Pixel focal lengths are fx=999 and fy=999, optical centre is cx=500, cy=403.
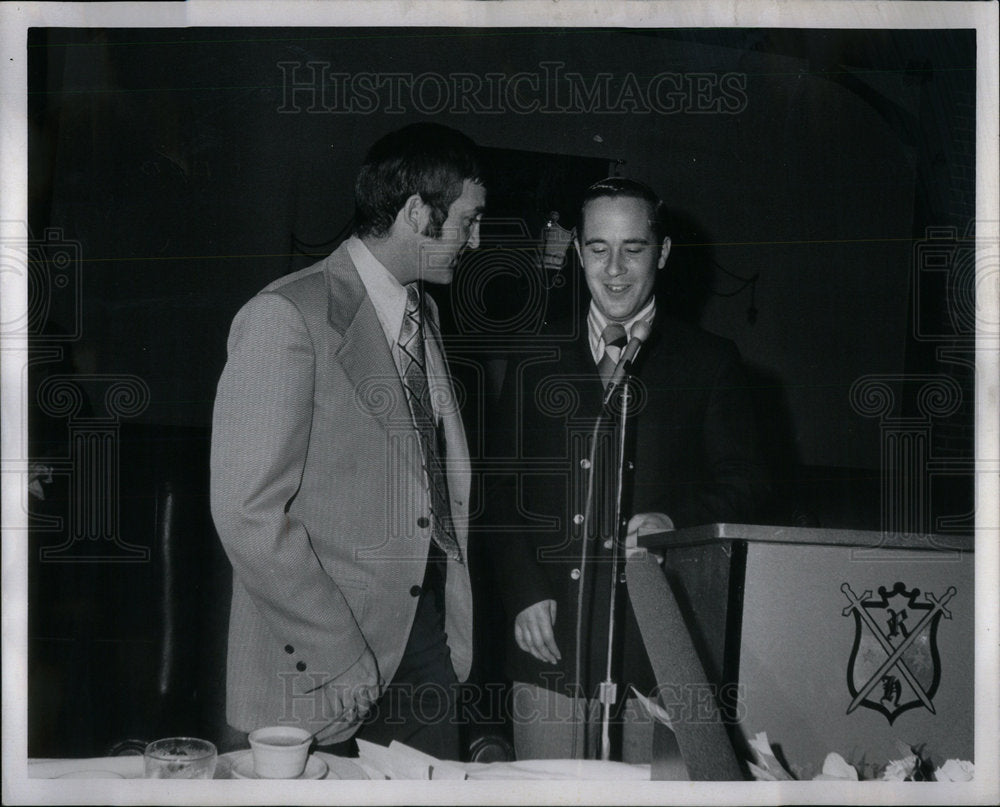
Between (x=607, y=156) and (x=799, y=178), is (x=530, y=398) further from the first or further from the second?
(x=799, y=178)

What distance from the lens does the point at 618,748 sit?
208 cm

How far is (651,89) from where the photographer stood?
84.7 inches

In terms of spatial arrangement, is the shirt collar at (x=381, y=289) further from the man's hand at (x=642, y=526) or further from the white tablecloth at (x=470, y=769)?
the white tablecloth at (x=470, y=769)

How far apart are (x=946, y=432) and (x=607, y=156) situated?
0.95m

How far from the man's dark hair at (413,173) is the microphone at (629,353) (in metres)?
0.46

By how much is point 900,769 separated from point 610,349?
3.47ft

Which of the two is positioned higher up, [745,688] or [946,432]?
[946,432]

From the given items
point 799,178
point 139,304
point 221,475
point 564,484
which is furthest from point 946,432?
point 139,304

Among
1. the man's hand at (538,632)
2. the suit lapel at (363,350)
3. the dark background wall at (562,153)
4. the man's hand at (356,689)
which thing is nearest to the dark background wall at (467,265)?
the dark background wall at (562,153)

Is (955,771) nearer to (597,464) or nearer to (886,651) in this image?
(886,651)

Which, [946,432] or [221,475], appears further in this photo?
[946,432]

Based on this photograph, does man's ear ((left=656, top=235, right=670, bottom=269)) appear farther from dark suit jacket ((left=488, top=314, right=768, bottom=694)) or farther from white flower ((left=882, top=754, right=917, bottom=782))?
white flower ((left=882, top=754, right=917, bottom=782))

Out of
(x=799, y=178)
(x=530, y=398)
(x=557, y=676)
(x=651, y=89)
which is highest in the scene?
(x=651, y=89)

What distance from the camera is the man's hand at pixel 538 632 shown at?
82.3 inches
